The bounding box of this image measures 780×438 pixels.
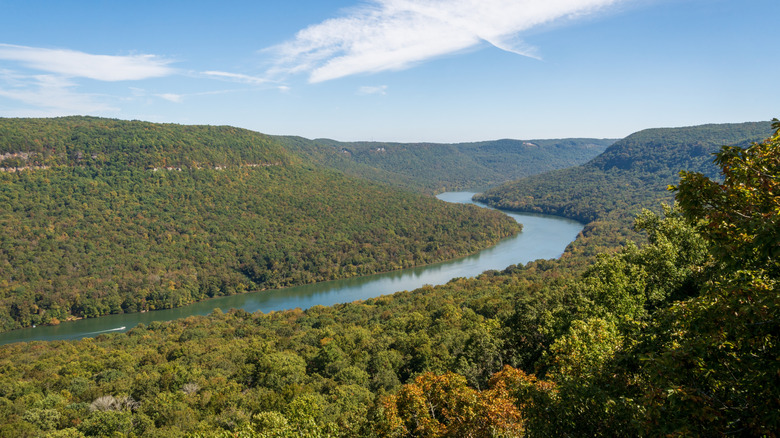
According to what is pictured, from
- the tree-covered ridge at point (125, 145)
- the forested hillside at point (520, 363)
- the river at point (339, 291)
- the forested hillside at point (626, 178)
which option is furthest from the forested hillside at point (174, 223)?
the forested hillside at point (626, 178)

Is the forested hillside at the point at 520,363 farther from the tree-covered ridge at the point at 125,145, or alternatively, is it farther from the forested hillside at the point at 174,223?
the tree-covered ridge at the point at 125,145

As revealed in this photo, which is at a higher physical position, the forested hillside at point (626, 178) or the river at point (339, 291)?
the forested hillside at point (626, 178)

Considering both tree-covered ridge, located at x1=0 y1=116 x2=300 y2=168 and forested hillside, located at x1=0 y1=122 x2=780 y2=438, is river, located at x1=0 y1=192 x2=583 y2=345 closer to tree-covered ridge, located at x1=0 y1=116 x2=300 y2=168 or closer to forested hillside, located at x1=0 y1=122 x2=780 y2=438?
forested hillside, located at x1=0 y1=122 x2=780 y2=438

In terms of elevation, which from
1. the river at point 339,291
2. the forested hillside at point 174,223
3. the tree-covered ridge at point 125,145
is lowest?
the river at point 339,291

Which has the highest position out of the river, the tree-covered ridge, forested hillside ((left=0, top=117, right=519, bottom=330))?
the tree-covered ridge

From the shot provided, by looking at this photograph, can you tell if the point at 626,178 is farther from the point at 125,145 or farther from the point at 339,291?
the point at 125,145

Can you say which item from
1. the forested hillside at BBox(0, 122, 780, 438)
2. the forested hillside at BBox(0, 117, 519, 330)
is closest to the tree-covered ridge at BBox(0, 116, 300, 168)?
the forested hillside at BBox(0, 117, 519, 330)
